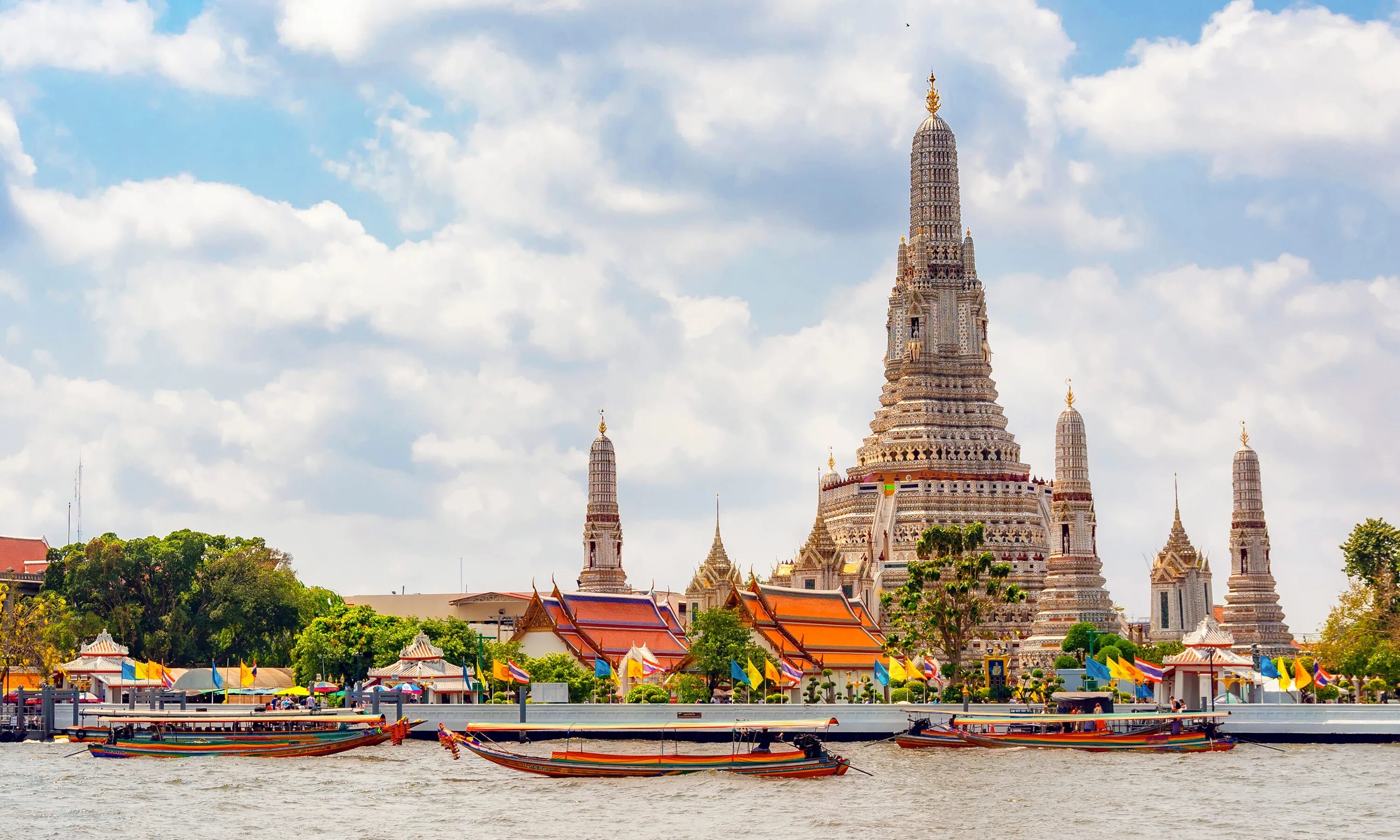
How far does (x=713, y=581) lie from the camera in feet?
355

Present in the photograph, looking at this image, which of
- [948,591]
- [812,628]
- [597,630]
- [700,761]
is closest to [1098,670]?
[948,591]

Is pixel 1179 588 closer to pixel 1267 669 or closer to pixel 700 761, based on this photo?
pixel 1267 669

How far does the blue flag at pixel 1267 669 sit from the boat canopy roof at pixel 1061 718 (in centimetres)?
1009

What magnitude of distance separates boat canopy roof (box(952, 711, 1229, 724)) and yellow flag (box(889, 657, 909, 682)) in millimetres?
5277

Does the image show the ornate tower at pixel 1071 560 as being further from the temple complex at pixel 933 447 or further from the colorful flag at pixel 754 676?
the colorful flag at pixel 754 676

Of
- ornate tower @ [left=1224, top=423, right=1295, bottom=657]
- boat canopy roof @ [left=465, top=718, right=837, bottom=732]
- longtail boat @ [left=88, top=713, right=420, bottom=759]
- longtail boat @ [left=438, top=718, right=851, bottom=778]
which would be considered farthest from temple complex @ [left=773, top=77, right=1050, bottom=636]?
longtail boat @ [left=438, top=718, right=851, bottom=778]

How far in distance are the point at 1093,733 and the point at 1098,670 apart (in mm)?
7814

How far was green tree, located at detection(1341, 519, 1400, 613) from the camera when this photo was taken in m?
82.2

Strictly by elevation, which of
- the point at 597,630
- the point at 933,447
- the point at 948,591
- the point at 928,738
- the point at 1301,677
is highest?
the point at 933,447

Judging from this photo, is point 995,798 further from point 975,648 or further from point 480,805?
point 975,648

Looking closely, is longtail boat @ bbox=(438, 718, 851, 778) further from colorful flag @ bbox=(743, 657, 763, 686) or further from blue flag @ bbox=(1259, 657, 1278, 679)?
blue flag @ bbox=(1259, 657, 1278, 679)

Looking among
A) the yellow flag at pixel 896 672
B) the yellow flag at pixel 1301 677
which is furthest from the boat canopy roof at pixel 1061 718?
the yellow flag at pixel 1301 677

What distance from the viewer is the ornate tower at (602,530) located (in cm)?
10006

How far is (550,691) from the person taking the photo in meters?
70.8
